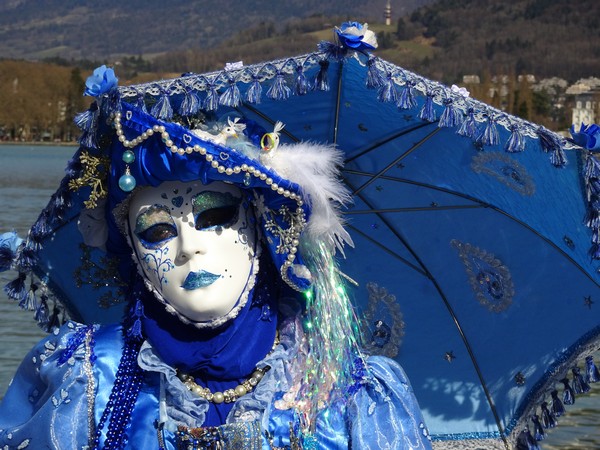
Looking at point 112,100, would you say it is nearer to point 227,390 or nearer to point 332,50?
point 332,50

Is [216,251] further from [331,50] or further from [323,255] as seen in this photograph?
[331,50]

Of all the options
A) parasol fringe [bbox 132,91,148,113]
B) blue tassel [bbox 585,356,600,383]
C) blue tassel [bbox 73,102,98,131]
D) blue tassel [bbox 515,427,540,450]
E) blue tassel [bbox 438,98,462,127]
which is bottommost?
blue tassel [bbox 515,427,540,450]

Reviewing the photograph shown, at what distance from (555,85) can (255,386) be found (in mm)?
142744

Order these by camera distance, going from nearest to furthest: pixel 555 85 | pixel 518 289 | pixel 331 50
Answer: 1. pixel 331 50
2. pixel 518 289
3. pixel 555 85

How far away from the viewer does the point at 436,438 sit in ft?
12.2

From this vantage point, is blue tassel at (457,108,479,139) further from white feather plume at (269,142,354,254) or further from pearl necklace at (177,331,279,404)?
pearl necklace at (177,331,279,404)

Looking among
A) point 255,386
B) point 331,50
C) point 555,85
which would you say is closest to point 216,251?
point 255,386

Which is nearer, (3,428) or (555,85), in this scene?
(3,428)

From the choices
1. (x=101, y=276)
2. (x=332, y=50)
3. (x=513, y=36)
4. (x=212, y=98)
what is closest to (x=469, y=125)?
(x=332, y=50)

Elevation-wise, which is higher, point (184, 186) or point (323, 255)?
point (184, 186)

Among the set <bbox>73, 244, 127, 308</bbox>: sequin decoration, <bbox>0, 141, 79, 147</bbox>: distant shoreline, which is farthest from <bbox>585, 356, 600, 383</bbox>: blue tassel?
<bbox>0, 141, 79, 147</bbox>: distant shoreline

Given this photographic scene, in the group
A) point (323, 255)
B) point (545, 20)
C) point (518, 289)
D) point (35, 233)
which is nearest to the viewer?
point (323, 255)

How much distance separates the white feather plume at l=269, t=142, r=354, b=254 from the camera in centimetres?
273

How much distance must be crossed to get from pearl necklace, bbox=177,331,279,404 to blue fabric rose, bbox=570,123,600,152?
3.46ft
